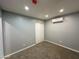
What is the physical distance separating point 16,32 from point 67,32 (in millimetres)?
3317

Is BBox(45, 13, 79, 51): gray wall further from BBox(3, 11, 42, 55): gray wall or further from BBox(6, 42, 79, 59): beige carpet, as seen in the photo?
BBox(3, 11, 42, 55): gray wall

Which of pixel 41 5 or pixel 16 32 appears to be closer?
pixel 41 5

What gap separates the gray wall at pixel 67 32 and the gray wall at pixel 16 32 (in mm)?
1985

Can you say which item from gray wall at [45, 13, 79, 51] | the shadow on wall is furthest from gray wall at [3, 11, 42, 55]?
gray wall at [45, 13, 79, 51]

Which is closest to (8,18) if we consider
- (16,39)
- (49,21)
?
(16,39)

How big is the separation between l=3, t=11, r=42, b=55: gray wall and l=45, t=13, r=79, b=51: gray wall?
6.51 ft

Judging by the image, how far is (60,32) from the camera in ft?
13.8

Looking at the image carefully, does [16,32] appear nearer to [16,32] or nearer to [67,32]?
[16,32]

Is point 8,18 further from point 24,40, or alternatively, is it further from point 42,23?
point 42,23

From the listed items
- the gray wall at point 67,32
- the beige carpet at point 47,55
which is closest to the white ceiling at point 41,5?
the gray wall at point 67,32

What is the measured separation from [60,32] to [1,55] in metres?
3.91

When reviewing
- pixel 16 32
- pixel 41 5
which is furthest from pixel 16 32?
pixel 41 5

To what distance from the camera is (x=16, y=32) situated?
3160 mm

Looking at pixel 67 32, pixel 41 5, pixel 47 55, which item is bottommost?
pixel 47 55
